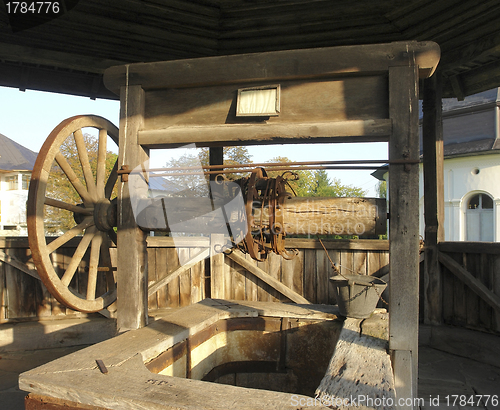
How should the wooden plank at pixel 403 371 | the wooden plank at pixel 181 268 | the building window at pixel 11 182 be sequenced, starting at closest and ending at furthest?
1. the wooden plank at pixel 403 371
2. the wooden plank at pixel 181 268
3. the building window at pixel 11 182

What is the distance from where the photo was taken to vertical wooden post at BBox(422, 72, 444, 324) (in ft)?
15.7

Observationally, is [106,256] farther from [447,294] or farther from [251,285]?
[447,294]

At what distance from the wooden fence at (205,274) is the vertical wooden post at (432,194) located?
1.90ft

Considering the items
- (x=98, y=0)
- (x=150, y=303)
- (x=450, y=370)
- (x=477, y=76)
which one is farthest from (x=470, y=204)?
(x=98, y=0)

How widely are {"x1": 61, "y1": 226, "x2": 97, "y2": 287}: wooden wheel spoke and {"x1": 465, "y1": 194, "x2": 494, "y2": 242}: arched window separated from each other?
19.5m

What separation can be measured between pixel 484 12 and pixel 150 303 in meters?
5.21

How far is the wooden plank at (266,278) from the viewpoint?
5027 millimetres

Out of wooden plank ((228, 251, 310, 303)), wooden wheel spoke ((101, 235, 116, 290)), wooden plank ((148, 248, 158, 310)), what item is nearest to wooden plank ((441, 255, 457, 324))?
wooden plank ((228, 251, 310, 303))

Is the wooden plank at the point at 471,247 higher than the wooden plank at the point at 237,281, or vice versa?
the wooden plank at the point at 471,247

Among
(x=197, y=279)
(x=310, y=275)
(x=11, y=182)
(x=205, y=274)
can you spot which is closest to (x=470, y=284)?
(x=310, y=275)

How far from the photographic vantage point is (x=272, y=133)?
8.59 ft

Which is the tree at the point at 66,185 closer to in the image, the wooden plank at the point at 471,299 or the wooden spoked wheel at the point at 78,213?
the wooden spoked wheel at the point at 78,213

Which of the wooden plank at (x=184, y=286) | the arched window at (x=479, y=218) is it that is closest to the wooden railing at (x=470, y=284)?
the wooden plank at (x=184, y=286)

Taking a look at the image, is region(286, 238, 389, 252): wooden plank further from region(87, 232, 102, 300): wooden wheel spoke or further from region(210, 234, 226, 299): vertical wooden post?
region(87, 232, 102, 300): wooden wheel spoke
